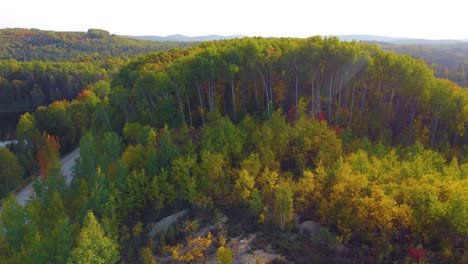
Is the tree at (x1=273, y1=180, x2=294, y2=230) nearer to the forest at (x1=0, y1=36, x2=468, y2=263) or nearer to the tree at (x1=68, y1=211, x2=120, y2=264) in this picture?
the forest at (x1=0, y1=36, x2=468, y2=263)

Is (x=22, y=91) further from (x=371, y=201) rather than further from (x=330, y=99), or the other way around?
(x=371, y=201)

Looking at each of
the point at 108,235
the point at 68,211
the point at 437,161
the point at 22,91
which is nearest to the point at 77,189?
the point at 68,211

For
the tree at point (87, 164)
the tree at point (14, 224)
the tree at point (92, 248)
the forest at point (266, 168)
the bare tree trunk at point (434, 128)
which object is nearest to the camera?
the tree at point (92, 248)

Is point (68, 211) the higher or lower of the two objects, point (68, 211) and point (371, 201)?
the lower

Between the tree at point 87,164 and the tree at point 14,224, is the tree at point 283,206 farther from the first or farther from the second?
the tree at point 14,224

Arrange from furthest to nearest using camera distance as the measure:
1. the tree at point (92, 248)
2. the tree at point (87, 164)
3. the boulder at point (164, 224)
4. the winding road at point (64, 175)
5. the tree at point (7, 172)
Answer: the tree at point (7, 172) < the winding road at point (64, 175) < the tree at point (87, 164) < the boulder at point (164, 224) < the tree at point (92, 248)

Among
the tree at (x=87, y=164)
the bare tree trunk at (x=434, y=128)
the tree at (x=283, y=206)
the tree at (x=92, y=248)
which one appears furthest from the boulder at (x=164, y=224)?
the bare tree trunk at (x=434, y=128)

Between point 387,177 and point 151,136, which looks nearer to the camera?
point 387,177

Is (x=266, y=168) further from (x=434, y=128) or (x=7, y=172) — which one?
(x=7, y=172)
